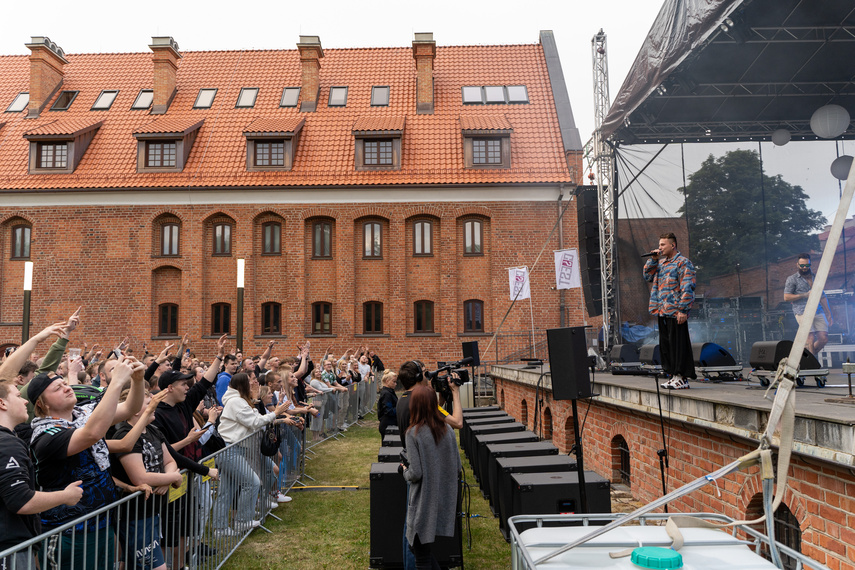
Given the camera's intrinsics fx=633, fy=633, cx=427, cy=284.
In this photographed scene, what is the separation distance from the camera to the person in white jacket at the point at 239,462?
707cm

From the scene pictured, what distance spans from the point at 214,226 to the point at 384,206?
7331mm

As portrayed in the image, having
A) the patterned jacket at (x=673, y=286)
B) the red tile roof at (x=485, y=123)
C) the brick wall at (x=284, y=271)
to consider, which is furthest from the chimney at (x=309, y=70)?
the patterned jacket at (x=673, y=286)

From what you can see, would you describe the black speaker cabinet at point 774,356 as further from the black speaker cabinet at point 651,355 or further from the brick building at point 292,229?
the brick building at point 292,229

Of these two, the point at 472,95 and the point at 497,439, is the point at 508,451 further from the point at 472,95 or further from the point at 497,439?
the point at 472,95

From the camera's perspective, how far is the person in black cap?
12.9 feet

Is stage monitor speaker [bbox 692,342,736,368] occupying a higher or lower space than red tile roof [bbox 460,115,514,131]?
lower

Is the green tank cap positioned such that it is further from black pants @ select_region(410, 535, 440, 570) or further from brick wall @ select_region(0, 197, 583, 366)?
brick wall @ select_region(0, 197, 583, 366)

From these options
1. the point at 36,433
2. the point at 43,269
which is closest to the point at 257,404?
the point at 36,433

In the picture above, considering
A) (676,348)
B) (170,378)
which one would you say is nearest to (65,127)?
(170,378)

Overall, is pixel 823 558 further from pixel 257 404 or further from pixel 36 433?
pixel 257 404

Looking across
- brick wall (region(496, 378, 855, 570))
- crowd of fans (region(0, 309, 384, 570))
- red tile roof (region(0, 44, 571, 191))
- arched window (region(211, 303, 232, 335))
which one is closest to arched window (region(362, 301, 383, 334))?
red tile roof (region(0, 44, 571, 191))

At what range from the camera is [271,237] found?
2695 centimetres

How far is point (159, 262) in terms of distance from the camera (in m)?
26.4

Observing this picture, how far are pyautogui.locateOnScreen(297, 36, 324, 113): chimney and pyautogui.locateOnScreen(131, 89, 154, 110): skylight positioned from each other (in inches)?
285
